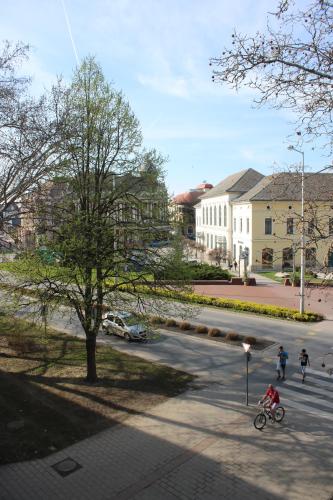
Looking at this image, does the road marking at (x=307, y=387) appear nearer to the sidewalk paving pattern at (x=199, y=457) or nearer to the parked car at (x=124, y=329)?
the sidewalk paving pattern at (x=199, y=457)

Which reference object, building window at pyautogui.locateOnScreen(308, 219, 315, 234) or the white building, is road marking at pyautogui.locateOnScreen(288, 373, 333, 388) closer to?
building window at pyautogui.locateOnScreen(308, 219, 315, 234)

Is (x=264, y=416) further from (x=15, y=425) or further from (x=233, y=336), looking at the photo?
(x=233, y=336)

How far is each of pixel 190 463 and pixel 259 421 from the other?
3.07 meters

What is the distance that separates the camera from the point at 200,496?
9.60m

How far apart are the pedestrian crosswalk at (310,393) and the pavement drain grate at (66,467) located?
7.84 metres

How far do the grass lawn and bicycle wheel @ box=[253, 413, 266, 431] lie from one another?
144 inches

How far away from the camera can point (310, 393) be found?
52.3ft

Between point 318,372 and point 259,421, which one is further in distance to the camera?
point 318,372

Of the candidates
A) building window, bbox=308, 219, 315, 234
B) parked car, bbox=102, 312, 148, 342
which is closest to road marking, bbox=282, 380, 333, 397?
parked car, bbox=102, 312, 148, 342

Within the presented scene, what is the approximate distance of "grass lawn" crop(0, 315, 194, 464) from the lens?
12266 mm

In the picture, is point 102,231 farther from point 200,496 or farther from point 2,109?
point 200,496

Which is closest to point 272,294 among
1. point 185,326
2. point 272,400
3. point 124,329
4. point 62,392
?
point 185,326

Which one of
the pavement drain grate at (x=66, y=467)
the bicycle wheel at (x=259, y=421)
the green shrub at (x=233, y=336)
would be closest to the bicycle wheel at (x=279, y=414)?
the bicycle wheel at (x=259, y=421)

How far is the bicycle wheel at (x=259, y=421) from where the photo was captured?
12.9 meters
